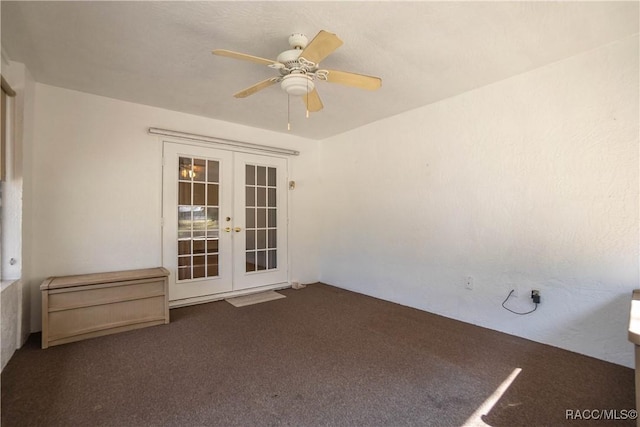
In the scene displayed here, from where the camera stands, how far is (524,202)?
2738mm

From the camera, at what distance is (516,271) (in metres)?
2.79

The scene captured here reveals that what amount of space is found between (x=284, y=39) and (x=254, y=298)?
3.13m

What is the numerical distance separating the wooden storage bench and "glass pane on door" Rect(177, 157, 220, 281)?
630 mm

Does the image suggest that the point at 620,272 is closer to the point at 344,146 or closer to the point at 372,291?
the point at 372,291

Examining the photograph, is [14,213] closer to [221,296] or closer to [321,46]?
[221,296]

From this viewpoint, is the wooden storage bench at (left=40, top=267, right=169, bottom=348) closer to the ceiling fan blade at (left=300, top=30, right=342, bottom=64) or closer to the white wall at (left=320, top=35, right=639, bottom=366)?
the ceiling fan blade at (left=300, top=30, right=342, bottom=64)

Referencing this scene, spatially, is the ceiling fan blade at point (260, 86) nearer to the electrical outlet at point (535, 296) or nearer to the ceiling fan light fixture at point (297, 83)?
the ceiling fan light fixture at point (297, 83)

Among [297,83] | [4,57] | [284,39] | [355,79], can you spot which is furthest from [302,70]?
[4,57]

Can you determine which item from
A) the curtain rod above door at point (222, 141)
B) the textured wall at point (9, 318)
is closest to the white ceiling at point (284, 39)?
the curtain rod above door at point (222, 141)

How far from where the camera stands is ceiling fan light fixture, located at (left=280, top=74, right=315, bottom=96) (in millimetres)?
2184

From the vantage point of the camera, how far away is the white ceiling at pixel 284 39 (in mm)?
1888

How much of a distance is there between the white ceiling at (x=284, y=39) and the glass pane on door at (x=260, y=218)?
1.51m

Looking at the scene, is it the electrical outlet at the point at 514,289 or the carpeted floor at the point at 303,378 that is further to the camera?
the electrical outlet at the point at 514,289

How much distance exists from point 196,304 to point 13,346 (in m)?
1.67
